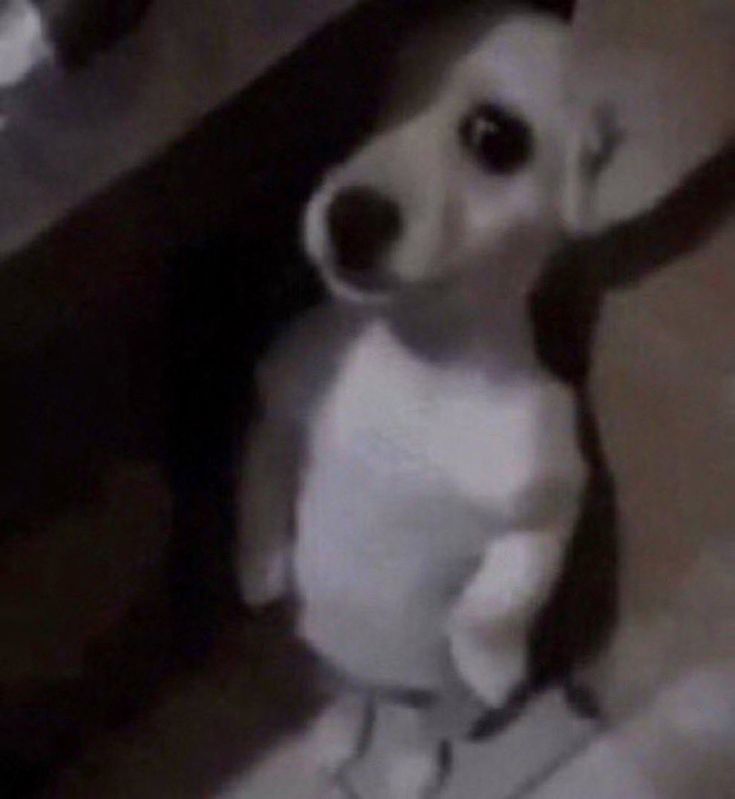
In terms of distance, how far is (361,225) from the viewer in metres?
0.76

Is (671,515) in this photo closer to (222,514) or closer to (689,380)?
(689,380)

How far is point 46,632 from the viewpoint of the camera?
95cm

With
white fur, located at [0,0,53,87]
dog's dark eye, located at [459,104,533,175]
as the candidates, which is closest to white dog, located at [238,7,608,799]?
dog's dark eye, located at [459,104,533,175]

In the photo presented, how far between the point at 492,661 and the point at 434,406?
0.47 feet

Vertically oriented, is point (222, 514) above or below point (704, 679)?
above

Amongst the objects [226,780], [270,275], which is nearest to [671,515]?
[270,275]

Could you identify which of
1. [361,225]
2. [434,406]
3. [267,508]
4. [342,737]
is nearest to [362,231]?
[361,225]

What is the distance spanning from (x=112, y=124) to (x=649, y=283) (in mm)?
261

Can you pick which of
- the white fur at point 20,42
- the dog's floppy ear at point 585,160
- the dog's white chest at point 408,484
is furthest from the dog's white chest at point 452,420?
the white fur at point 20,42

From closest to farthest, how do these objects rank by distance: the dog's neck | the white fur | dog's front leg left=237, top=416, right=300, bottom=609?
the white fur → the dog's neck → dog's front leg left=237, top=416, right=300, bottom=609

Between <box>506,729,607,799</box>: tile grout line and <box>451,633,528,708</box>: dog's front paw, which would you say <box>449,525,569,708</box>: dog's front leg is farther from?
<box>506,729,607,799</box>: tile grout line

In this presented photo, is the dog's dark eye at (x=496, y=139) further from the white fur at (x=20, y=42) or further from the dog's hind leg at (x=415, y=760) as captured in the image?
the dog's hind leg at (x=415, y=760)

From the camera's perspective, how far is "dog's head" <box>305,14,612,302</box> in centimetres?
76

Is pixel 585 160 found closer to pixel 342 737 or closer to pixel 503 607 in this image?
pixel 503 607
